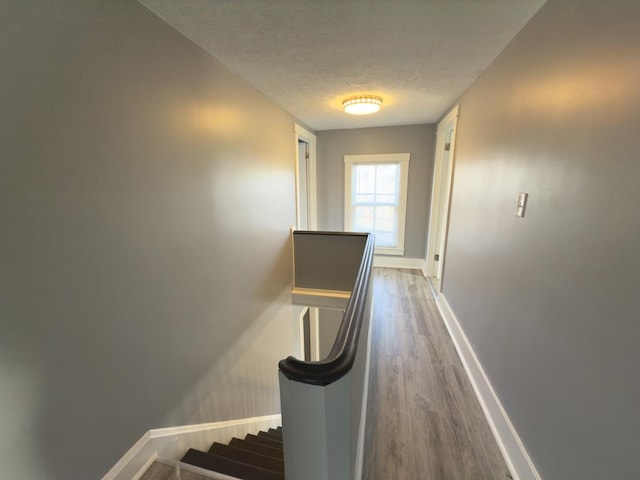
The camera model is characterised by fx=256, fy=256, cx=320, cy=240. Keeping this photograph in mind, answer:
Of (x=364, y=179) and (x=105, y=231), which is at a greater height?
(x=364, y=179)

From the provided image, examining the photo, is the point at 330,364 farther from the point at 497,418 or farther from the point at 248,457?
the point at 248,457

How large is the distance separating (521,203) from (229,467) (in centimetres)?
221

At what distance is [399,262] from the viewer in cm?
472

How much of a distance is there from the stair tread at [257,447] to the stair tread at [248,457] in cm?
15

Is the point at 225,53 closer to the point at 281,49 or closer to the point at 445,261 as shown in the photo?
the point at 281,49

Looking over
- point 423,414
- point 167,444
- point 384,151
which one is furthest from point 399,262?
point 167,444

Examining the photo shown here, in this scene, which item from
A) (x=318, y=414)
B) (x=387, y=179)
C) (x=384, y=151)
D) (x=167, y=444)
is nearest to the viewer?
(x=318, y=414)

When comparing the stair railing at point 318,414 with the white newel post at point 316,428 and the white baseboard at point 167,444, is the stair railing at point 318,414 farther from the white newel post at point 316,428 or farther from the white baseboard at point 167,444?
the white baseboard at point 167,444

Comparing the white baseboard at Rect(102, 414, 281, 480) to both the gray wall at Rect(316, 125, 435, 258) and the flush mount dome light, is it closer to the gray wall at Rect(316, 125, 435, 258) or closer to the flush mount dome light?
the flush mount dome light

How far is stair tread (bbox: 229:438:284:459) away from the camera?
198cm

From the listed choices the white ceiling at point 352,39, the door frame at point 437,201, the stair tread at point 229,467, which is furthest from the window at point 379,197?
the stair tread at point 229,467

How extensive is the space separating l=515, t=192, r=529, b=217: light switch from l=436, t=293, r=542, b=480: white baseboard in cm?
110

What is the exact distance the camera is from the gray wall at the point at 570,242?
787mm

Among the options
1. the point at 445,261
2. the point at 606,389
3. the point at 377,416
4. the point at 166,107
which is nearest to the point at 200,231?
the point at 166,107
